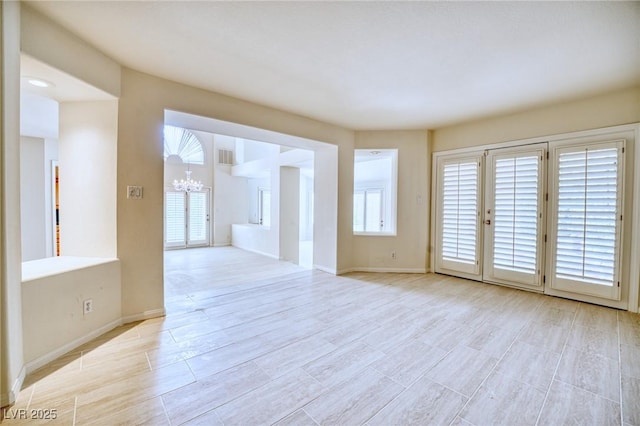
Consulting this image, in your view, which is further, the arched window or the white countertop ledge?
the arched window

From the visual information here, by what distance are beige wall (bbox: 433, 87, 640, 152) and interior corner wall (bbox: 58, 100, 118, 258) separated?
4781 millimetres

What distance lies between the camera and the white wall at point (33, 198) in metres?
4.68

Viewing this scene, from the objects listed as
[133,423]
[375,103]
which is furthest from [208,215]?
[133,423]

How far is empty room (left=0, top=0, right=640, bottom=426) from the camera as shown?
1.76 m

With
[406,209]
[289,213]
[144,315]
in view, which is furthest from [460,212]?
[144,315]

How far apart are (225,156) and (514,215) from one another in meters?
8.28

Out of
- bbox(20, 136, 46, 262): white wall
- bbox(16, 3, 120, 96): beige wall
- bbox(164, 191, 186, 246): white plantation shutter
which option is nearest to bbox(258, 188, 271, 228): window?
bbox(164, 191, 186, 246): white plantation shutter

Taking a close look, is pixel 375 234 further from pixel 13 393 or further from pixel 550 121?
pixel 13 393

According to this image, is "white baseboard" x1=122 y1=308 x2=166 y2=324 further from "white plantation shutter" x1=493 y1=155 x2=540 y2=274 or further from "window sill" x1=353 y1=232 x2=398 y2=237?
"white plantation shutter" x1=493 y1=155 x2=540 y2=274

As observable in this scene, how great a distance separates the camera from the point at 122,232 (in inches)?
107

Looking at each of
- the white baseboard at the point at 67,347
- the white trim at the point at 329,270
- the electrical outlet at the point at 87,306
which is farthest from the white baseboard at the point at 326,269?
the electrical outlet at the point at 87,306

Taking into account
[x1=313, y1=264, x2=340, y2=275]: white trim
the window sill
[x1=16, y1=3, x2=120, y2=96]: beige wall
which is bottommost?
[x1=313, y1=264, x2=340, y2=275]: white trim

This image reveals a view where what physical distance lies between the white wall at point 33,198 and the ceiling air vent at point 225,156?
4602 mm

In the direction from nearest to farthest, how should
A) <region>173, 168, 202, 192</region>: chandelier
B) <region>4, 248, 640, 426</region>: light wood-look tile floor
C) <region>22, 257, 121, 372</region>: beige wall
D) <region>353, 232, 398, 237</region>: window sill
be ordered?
<region>4, 248, 640, 426</region>: light wood-look tile floor
<region>22, 257, 121, 372</region>: beige wall
<region>353, 232, 398, 237</region>: window sill
<region>173, 168, 202, 192</region>: chandelier
